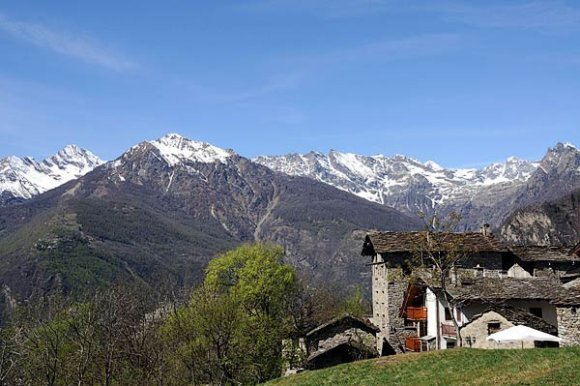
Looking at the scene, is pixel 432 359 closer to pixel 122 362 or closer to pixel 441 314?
pixel 441 314

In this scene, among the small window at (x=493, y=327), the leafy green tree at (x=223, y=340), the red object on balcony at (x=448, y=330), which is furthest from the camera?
the leafy green tree at (x=223, y=340)

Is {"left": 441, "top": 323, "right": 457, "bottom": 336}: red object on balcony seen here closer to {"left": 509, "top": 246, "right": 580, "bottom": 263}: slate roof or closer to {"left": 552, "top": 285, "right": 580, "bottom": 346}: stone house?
{"left": 552, "top": 285, "right": 580, "bottom": 346}: stone house

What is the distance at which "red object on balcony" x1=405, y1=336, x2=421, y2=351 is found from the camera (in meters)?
66.1

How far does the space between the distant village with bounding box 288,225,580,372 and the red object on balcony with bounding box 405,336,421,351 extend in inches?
5.8

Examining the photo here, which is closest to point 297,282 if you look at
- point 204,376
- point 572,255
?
point 204,376

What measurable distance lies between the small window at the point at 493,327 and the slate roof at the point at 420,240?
57.1ft

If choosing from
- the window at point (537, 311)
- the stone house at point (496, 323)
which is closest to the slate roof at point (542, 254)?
the window at point (537, 311)

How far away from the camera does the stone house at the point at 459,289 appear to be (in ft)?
180

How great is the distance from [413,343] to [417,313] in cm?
321

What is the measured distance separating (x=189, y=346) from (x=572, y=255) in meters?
45.4

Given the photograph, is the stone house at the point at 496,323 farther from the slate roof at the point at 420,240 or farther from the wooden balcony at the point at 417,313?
the slate roof at the point at 420,240

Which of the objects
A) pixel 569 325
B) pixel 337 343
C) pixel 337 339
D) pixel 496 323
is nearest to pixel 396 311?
pixel 337 339

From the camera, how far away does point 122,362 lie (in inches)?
2729

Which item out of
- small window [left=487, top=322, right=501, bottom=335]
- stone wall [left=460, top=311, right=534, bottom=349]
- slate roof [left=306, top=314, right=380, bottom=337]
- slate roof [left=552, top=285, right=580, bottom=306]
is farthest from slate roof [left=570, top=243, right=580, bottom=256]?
slate roof [left=552, top=285, right=580, bottom=306]
